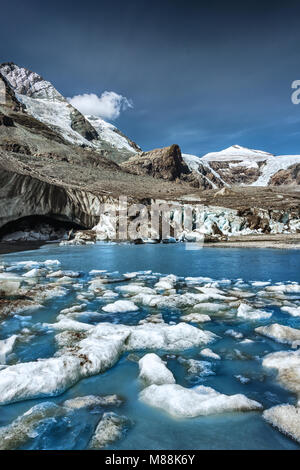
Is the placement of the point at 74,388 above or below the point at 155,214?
below

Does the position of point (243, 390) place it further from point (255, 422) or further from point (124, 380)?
point (124, 380)

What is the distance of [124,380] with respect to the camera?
2.97 m

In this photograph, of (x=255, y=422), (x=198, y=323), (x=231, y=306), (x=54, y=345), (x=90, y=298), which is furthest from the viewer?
(x=90, y=298)

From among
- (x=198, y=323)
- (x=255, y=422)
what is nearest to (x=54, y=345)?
(x=198, y=323)

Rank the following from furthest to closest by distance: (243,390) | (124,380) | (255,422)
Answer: (124,380), (243,390), (255,422)

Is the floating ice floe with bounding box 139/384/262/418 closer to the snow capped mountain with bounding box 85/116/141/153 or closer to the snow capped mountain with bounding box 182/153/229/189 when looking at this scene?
the snow capped mountain with bounding box 85/116/141/153

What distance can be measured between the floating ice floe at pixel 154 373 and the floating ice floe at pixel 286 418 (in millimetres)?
952

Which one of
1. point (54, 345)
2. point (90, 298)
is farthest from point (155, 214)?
point (54, 345)

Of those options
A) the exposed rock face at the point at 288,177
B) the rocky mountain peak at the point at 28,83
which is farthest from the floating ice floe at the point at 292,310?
the exposed rock face at the point at 288,177

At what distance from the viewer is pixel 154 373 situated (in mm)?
2939

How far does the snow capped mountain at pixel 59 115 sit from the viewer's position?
112m

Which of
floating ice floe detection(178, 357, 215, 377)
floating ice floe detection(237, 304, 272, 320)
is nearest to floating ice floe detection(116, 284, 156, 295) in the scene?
floating ice floe detection(237, 304, 272, 320)

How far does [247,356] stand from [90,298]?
394cm
